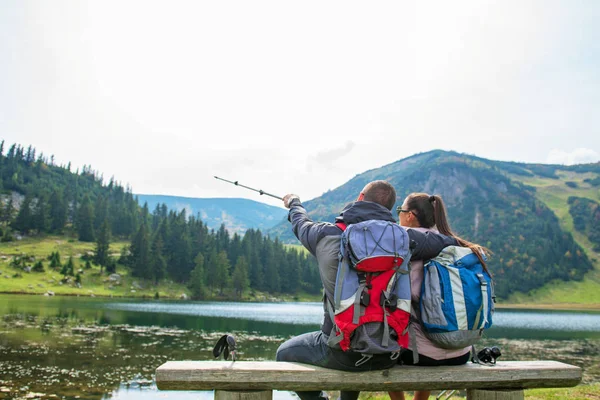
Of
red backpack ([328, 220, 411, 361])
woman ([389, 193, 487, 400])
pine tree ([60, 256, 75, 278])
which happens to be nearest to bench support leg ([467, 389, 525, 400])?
woman ([389, 193, 487, 400])

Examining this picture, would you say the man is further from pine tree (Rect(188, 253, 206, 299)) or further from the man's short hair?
pine tree (Rect(188, 253, 206, 299))

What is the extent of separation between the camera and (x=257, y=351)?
2591cm

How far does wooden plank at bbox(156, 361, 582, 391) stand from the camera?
13.5 feet

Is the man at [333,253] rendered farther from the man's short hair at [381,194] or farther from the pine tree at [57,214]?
the pine tree at [57,214]

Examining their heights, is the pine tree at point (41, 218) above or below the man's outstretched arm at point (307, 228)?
above

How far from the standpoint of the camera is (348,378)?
14.3 feet

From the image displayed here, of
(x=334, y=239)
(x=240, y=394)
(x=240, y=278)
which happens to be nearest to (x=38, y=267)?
(x=240, y=278)

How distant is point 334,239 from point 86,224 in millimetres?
144868

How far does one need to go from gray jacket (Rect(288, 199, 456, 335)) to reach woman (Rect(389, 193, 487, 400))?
25cm

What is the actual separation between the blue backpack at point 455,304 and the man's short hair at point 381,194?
0.84m

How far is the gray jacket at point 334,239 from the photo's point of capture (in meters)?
4.47

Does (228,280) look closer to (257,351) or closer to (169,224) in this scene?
(169,224)

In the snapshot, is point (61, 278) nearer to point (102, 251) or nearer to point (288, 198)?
point (102, 251)

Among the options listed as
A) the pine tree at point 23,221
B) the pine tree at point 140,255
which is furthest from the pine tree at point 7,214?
the pine tree at point 140,255
